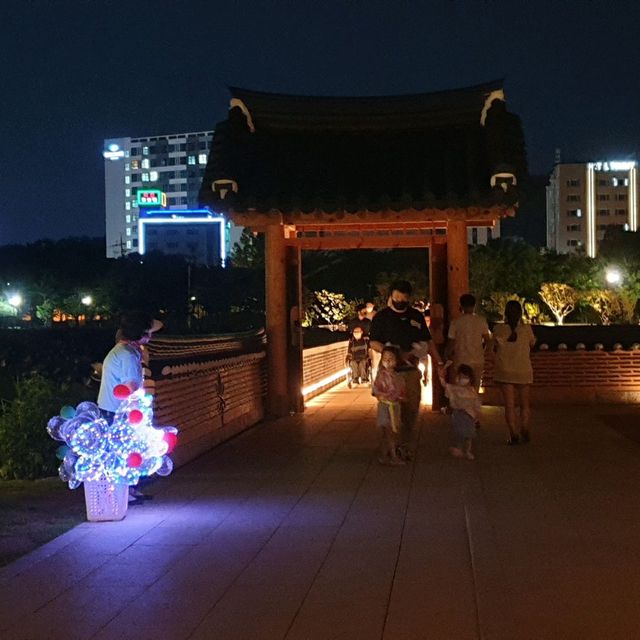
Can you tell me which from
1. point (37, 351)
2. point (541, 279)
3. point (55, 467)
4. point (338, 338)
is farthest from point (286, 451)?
point (541, 279)

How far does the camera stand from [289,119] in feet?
49.3

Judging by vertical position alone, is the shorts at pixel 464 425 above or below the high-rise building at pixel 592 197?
below

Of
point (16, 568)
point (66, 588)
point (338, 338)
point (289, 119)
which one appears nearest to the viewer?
point (66, 588)

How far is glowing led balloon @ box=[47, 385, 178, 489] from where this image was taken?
7336mm

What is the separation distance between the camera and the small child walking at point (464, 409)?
10.2 m

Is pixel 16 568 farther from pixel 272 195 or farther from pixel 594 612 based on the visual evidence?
pixel 272 195

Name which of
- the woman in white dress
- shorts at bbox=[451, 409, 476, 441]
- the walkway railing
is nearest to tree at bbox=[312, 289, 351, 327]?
the walkway railing

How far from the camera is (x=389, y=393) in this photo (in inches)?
386

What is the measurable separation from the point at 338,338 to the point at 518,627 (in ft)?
75.2

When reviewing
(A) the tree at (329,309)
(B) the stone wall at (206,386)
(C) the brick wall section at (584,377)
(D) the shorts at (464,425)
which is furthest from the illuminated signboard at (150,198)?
(D) the shorts at (464,425)

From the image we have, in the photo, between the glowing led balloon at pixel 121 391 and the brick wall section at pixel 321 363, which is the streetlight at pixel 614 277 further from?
the glowing led balloon at pixel 121 391

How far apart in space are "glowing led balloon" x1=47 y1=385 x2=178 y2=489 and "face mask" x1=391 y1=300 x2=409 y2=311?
3.32 metres

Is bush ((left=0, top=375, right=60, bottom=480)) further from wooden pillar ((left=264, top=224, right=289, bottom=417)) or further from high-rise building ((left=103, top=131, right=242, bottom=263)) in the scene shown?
high-rise building ((left=103, top=131, right=242, bottom=263))

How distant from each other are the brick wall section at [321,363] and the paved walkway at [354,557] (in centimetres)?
754
